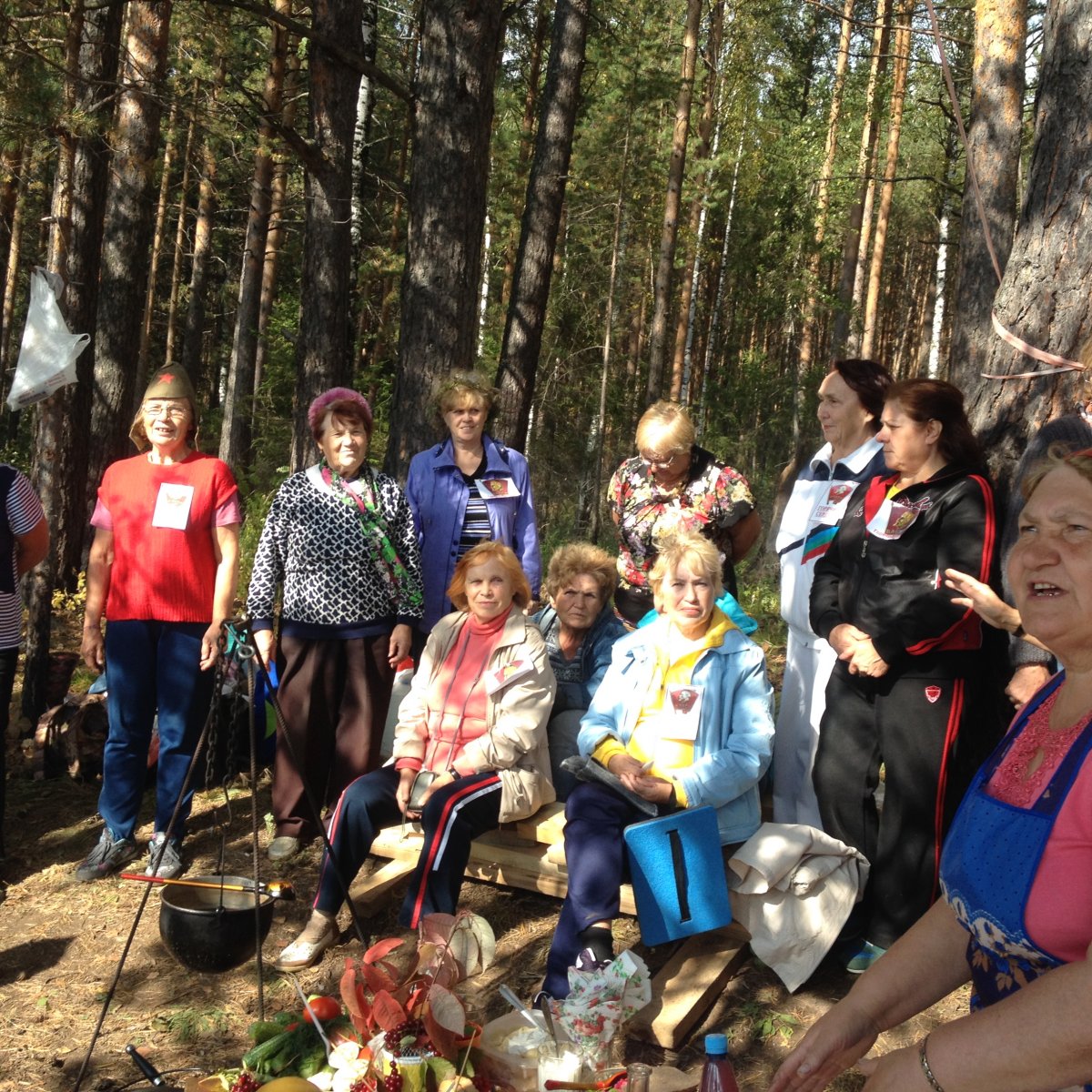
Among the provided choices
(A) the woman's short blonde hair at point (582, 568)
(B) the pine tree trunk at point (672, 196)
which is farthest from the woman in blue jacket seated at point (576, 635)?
(B) the pine tree trunk at point (672, 196)

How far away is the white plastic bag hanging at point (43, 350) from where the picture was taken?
5998 millimetres

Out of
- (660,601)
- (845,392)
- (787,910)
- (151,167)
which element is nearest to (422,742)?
(660,601)

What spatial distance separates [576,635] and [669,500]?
0.66 metres

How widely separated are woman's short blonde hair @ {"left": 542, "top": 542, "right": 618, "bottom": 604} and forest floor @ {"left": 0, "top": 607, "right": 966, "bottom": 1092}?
3.98ft

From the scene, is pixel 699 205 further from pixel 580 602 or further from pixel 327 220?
pixel 580 602

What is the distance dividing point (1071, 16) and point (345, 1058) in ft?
12.4

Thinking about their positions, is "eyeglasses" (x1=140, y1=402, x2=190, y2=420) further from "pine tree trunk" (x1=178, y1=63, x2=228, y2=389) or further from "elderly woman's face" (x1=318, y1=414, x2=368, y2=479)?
"pine tree trunk" (x1=178, y1=63, x2=228, y2=389)

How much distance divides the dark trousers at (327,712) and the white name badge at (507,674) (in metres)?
0.73

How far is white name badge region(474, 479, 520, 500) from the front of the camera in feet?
15.6

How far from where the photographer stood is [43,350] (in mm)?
6203

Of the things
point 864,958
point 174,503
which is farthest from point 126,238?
point 864,958

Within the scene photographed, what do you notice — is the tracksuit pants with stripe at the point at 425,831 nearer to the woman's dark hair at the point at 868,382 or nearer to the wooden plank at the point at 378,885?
the wooden plank at the point at 378,885

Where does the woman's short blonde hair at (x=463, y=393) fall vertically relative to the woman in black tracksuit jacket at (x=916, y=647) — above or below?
above

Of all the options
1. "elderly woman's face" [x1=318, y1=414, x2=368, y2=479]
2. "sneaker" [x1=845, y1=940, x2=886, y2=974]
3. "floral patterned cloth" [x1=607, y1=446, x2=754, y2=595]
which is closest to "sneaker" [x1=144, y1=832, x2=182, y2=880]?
"elderly woman's face" [x1=318, y1=414, x2=368, y2=479]
